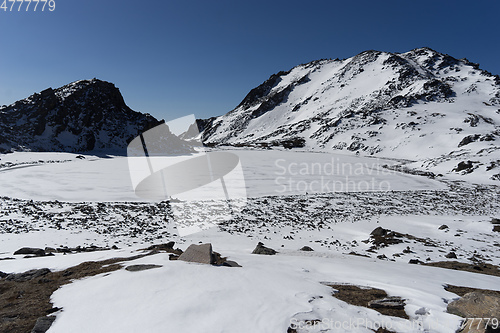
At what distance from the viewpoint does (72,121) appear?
7400 cm

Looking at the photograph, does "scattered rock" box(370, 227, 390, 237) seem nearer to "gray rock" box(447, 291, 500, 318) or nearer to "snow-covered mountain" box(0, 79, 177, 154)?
"gray rock" box(447, 291, 500, 318)

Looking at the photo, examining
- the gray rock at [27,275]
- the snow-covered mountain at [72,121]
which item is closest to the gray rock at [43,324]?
the gray rock at [27,275]

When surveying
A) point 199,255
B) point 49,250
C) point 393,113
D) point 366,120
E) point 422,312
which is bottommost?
point 49,250

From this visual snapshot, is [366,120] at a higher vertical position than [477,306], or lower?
higher

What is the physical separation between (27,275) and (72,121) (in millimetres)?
80668

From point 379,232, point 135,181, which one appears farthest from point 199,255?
point 135,181

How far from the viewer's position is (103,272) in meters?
8.12

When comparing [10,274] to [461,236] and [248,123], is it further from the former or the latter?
[248,123]

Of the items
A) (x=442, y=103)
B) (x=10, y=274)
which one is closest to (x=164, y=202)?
(x=10, y=274)

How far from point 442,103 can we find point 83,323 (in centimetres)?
14585

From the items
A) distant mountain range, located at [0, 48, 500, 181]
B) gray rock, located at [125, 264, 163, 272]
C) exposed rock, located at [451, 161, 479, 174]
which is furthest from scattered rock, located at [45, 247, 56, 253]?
exposed rock, located at [451, 161, 479, 174]

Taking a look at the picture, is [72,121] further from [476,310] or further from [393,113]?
[393,113]

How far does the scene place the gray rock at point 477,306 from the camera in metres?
4.95

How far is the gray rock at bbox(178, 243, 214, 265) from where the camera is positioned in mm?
8586
